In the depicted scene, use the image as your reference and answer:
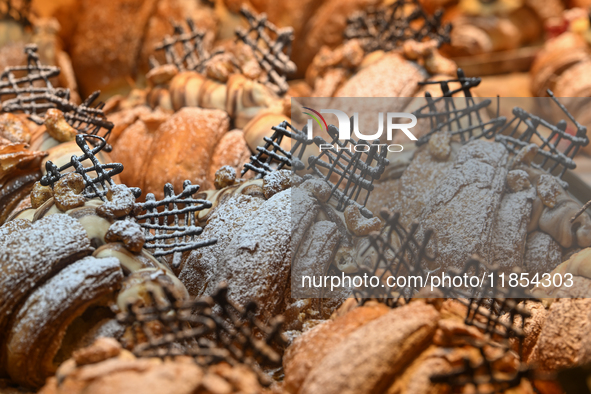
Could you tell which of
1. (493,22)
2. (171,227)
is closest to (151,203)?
(171,227)

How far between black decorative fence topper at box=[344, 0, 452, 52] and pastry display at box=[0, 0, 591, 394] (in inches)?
8.4

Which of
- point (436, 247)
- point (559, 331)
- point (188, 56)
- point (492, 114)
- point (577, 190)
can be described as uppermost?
point (188, 56)

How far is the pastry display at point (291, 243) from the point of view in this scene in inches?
30.7

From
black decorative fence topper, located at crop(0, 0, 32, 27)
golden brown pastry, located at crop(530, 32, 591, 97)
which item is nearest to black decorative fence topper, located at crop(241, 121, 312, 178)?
black decorative fence topper, located at crop(0, 0, 32, 27)

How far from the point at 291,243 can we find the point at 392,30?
145 centimetres

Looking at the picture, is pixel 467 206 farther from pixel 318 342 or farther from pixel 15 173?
pixel 15 173

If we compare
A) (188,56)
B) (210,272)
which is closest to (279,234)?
(210,272)

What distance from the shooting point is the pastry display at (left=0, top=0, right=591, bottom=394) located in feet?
2.56

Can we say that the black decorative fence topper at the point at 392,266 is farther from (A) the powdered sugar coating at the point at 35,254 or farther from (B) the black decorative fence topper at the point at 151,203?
(A) the powdered sugar coating at the point at 35,254

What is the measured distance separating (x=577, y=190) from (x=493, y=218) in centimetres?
36

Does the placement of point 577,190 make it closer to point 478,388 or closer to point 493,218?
point 493,218

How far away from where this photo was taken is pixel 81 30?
8.72 feet

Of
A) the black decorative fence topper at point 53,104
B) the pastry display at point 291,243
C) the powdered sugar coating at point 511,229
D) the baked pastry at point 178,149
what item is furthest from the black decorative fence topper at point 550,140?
the black decorative fence topper at point 53,104

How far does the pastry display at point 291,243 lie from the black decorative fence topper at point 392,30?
0.21 metres
